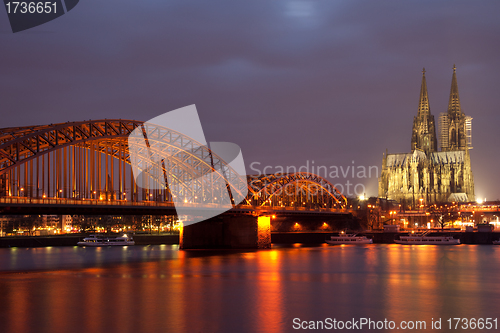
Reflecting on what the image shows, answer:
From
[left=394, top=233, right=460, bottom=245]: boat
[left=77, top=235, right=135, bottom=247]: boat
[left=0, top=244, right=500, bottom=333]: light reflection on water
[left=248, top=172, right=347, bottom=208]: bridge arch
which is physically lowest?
[left=394, top=233, right=460, bottom=245]: boat

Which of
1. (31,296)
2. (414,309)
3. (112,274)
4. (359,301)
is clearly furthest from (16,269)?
(414,309)

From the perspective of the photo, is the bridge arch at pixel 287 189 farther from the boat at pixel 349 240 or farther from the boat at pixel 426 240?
the boat at pixel 426 240

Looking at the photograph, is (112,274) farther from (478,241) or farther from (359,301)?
(478,241)

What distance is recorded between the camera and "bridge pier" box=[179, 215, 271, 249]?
3305 inches

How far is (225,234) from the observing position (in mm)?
84500

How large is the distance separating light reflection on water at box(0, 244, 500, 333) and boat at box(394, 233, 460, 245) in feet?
157

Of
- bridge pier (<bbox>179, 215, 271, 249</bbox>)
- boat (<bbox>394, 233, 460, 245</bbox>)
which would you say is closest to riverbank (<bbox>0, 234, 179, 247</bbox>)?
bridge pier (<bbox>179, 215, 271, 249</bbox>)

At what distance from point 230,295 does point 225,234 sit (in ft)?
157

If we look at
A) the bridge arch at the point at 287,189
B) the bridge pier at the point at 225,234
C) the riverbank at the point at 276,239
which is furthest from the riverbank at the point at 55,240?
the bridge pier at the point at 225,234

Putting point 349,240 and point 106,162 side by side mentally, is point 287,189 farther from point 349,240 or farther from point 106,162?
point 106,162

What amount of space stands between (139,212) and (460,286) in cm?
3553

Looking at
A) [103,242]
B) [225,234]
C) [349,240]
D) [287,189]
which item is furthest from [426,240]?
[103,242]

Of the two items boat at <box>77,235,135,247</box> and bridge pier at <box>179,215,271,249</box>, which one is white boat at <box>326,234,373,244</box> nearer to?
bridge pier at <box>179,215,271,249</box>

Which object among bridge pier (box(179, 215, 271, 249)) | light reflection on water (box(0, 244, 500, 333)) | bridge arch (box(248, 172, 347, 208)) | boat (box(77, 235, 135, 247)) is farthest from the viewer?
boat (box(77, 235, 135, 247))
